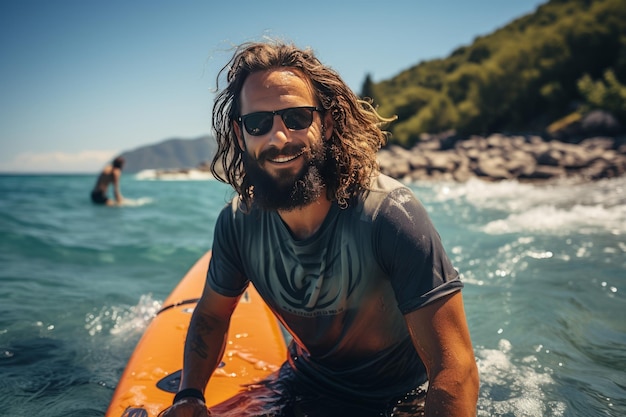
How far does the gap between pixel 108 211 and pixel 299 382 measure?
11670mm

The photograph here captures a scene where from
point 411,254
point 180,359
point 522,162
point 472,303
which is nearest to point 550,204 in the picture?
point 472,303

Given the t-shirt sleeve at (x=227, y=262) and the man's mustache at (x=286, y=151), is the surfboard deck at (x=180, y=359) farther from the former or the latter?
the man's mustache at (x=286, y=151)

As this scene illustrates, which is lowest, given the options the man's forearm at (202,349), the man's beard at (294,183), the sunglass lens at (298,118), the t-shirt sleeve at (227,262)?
the man's forearm at (202,349)

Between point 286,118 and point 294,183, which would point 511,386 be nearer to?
point 294,183

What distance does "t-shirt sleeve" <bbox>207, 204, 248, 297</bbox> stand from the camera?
7.02 feet

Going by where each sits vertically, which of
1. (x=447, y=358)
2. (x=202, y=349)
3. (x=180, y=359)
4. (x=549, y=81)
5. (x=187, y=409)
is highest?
(x=549, y=81)

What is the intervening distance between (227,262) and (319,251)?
0.50 m

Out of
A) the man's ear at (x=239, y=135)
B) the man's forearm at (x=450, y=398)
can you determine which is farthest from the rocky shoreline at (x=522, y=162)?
the man's forearm at (x=450, y=398)

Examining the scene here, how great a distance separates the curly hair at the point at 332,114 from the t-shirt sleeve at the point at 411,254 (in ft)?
0.72

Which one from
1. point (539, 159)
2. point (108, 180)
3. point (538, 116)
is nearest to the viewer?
point (108, 180)

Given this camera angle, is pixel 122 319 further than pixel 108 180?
No

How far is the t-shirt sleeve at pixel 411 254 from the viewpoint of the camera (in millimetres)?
1578

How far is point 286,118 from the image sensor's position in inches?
74.8

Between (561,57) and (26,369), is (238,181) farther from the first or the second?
(561,57)
